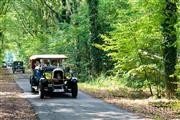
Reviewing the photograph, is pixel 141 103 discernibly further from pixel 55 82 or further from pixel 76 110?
pixel 55 82

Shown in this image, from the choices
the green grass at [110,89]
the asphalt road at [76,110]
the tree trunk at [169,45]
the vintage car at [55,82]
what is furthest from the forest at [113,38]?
the asphalt road at [76,110]

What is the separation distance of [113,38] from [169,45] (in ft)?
10.3

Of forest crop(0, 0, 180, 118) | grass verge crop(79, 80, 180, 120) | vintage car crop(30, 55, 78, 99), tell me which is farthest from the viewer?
vintage car crop(30, 55, 78, 99)

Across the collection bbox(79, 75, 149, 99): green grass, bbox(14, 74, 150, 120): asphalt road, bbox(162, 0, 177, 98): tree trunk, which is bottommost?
bbox(14, 74, 150, 120): asphalt road

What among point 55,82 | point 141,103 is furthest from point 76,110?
point 55,82

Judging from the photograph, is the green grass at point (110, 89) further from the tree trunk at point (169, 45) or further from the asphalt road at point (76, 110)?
the tree trunk at point (169, 45)

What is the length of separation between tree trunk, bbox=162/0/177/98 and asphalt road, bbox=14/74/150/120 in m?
3.17

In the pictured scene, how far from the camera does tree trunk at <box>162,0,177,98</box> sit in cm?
1870

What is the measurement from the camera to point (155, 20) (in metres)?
19.1

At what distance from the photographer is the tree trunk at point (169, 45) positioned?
18.7 metres

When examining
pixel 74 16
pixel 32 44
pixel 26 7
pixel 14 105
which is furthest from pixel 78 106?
pixel 26 7

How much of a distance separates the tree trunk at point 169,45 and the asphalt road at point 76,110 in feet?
10.4

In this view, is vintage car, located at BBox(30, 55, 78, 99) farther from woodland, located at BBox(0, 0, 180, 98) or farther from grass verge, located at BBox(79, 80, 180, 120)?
woodland, located at BBox(0, 0, 180, 98)

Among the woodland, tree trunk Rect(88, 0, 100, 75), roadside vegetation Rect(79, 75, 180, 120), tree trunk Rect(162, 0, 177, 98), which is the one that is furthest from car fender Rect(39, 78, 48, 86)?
tree trunk Rect(88, 0, 100, 75)
